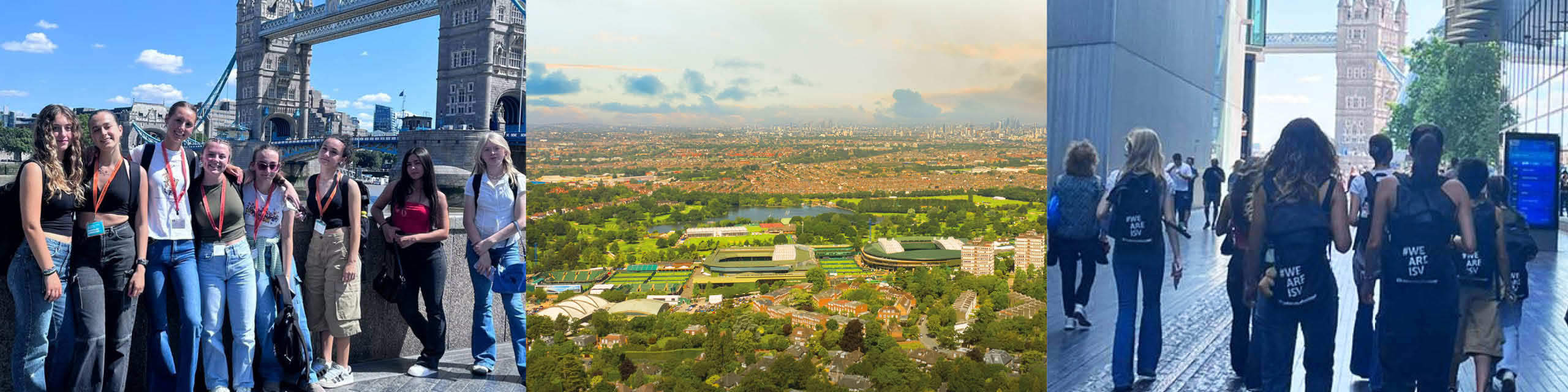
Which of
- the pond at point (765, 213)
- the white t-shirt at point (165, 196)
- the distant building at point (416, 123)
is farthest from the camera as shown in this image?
the distant building at point (416, 123)

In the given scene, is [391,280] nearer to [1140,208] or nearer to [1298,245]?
[1140,208]

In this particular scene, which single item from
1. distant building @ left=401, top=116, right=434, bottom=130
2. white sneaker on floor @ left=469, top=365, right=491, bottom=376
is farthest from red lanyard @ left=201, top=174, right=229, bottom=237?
distant building @ left=401, top=116, right=434, bottom=130

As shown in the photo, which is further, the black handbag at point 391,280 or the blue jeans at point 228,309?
the black handbag at point 391,280

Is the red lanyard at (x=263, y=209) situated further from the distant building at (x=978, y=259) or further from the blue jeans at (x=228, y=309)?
the distant building at (x=978, y=259)

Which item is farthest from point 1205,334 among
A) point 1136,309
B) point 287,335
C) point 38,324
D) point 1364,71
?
point 38,324

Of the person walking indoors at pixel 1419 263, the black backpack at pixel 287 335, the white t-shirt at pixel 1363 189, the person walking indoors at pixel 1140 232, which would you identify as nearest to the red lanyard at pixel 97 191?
the black backpack at pixel 287 335

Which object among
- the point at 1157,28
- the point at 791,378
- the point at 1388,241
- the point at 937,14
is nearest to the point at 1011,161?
the point at 937,14

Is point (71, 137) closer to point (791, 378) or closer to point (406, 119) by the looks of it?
point (791, 378)
